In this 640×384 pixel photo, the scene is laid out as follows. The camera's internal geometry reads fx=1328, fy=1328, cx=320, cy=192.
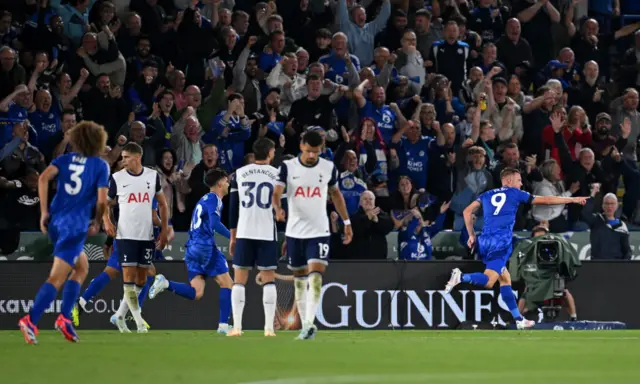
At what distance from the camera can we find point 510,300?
19062mm

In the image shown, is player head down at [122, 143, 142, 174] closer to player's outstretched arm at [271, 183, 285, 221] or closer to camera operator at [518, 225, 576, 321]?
player's outstretched arm at [271, 183, 285, 221]

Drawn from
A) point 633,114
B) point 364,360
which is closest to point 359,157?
point 633,114

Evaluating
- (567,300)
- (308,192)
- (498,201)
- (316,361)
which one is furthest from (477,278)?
(316,361)

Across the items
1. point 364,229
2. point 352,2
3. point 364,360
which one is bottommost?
point 364,360

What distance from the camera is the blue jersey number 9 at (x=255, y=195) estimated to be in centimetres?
1516

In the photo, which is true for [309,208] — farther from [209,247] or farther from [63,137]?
[63,137]

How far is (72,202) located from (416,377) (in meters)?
5.10

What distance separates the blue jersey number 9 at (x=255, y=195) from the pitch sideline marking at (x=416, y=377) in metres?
6.37

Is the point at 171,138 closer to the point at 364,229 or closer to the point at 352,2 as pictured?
the point at 364,229

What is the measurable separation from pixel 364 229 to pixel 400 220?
2.14ft

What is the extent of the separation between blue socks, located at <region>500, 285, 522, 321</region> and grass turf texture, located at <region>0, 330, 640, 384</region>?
476 centimetres

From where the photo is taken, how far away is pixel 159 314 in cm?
2039

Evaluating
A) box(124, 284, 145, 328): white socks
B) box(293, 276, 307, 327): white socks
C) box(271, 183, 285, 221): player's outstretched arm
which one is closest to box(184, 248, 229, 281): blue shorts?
box(124, 284, 145, 328): white socks

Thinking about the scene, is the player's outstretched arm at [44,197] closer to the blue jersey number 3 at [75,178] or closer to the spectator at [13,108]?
the blue jersey number 3 at [75,178]
